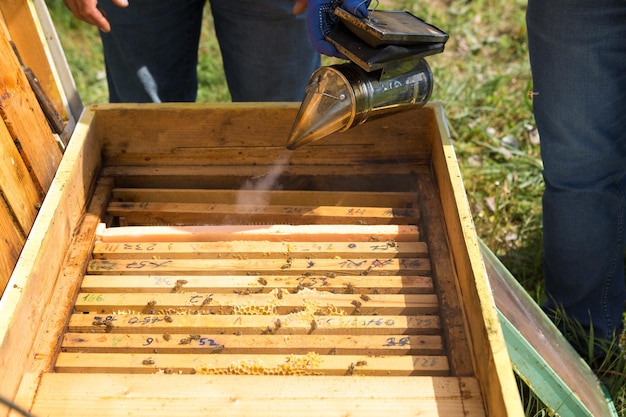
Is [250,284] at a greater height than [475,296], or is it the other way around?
[250,284]

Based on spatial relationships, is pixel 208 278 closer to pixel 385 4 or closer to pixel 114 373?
pixel 114 373

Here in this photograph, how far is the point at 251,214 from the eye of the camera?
75.7 inches

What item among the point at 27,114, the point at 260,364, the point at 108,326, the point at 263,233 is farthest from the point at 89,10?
the point at 260,364

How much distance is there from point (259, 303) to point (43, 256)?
1.77ft

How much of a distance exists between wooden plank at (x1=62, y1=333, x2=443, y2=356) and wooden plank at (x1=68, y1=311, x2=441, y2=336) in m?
0.02

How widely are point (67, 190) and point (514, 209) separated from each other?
77.1 inches

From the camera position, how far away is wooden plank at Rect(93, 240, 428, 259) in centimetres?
177

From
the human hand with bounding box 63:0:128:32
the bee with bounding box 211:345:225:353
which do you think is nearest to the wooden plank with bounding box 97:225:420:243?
the bee with bounding box 211:345:225:353

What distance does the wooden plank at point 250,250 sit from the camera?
177 centimetres

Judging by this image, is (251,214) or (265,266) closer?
(265,266)

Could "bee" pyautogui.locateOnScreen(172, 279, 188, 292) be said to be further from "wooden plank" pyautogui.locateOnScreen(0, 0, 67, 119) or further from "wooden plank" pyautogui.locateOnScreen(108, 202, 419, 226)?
"wooden plank" pyautogui.locateOnScreen(0, 0, 67, 119)

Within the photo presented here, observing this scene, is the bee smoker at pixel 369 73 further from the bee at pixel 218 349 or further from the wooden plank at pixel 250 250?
the bee at pixel 218 349

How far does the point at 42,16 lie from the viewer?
2025 mm

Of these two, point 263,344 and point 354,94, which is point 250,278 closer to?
point 263,344
